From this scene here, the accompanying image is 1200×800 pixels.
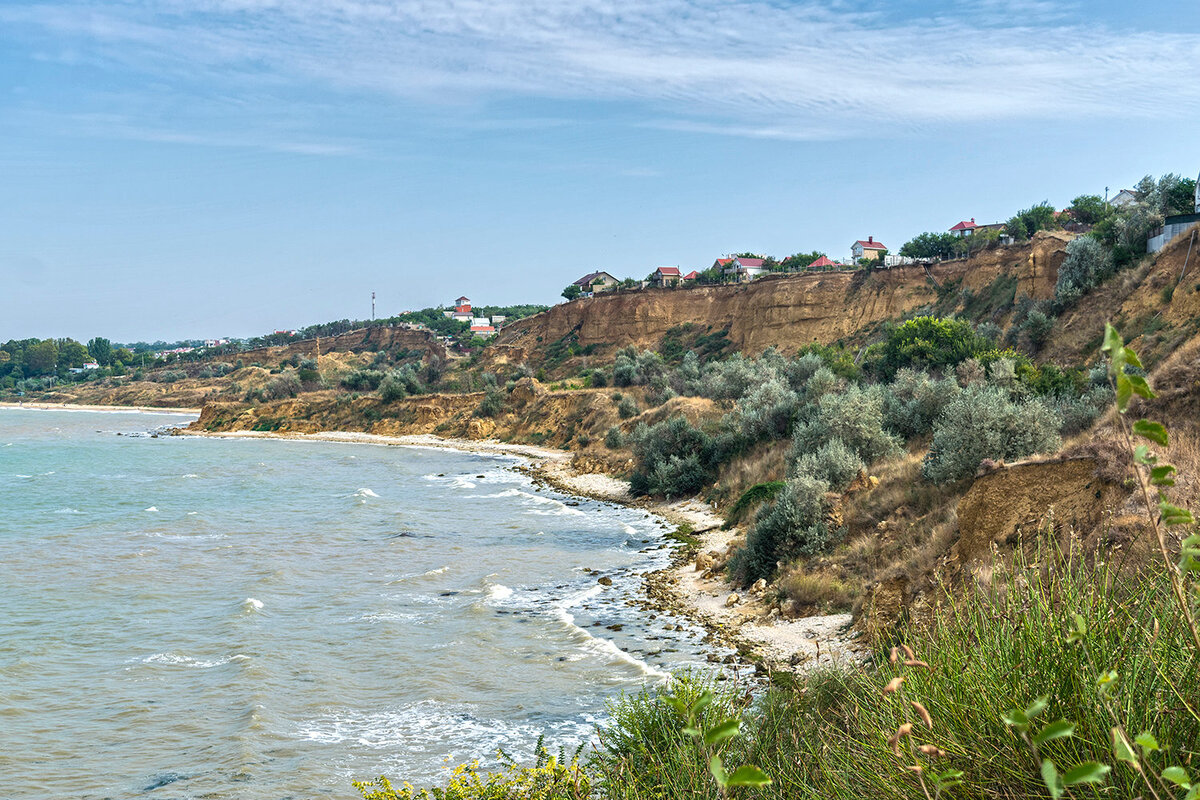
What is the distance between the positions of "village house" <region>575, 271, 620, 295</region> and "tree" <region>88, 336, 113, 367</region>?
10311 cm

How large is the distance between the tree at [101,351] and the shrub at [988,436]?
559ft

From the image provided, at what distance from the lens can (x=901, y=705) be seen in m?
3.82

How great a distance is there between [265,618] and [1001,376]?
20.0 meters

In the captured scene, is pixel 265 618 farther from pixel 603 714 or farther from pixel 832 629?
pixel 832 629

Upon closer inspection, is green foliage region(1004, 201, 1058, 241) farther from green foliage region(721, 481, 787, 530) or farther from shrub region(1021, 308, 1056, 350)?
green foliage region(721, 481, 787, 530)

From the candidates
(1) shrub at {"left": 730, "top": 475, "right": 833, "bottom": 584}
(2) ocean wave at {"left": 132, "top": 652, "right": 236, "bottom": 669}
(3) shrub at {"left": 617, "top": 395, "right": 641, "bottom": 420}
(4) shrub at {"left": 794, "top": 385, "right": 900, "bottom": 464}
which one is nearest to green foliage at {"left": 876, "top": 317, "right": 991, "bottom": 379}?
(4) shrub at {"left": 794, "top": 385, "right": 900, "bottom": 464}

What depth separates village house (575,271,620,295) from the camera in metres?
100

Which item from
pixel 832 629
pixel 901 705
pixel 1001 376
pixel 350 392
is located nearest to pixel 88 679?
pixel 832 629

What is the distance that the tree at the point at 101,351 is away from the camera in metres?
158

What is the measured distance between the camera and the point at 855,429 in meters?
21.8

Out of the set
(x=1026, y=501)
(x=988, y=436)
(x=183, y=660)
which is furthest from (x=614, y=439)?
(x=1026, y=501)

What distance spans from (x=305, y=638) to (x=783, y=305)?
167 feet

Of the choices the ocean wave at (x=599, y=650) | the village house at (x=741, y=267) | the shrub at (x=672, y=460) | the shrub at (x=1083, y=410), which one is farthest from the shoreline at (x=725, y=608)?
the village house at (x=741, y=267)

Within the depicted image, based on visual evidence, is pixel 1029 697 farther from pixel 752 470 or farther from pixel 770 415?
pixel 770 415
